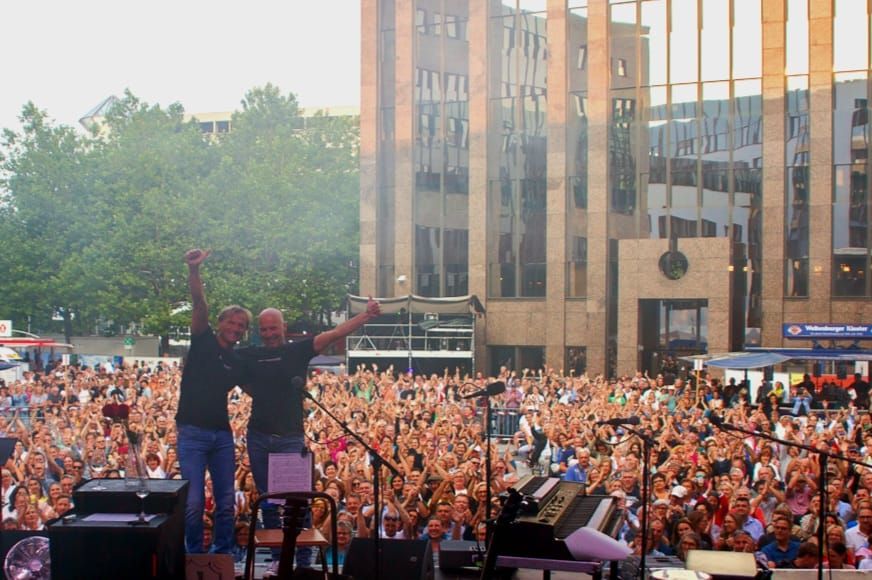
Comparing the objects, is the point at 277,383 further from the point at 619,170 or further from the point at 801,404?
the point at 619,170

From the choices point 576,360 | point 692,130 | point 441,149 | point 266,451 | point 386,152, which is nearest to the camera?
point 266,451

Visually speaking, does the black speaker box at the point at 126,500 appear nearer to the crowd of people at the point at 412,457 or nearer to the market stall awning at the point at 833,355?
the crowd of people at the point at 412,457

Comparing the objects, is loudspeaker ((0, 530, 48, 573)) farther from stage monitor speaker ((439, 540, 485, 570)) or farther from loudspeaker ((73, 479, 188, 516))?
stage monitor speaker ((439, 540, 485, 570))

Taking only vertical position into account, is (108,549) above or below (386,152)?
below

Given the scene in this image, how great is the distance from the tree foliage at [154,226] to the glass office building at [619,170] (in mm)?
1916

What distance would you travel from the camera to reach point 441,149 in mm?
27219

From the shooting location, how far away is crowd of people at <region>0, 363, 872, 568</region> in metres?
7.00

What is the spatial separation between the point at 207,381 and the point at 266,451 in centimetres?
47

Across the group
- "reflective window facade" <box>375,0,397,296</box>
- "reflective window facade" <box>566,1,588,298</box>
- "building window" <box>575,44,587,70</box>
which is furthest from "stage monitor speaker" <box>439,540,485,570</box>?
"reflective window facade" <box>375,0,397,296</box>

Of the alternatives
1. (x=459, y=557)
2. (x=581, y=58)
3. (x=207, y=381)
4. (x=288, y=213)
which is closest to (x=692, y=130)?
(x=581, y=58)

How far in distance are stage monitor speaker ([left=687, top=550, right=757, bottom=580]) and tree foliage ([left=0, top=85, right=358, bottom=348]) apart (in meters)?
19.8

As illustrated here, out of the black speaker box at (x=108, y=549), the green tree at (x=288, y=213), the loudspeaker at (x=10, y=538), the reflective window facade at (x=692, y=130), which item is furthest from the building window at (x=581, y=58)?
the black speaker box at (x=108, y=549)

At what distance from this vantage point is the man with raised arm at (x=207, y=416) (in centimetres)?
519

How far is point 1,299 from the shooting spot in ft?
82.8
